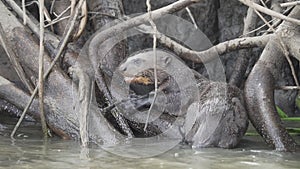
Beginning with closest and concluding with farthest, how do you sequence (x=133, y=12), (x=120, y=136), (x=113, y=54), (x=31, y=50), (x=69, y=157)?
(x=69, y=157), (x=120, y=136), (x=31, y=50), (x=113, y=54), (x=133, y=12)

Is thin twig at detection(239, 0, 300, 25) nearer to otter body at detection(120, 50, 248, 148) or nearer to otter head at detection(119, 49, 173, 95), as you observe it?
otter body at detection(120, 50, 248, 148)

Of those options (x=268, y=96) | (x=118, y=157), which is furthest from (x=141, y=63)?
(x=118, y=157)

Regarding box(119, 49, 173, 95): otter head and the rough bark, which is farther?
box(119, 49, 173, 95): otter head

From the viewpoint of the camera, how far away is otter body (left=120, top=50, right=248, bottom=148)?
139 inches

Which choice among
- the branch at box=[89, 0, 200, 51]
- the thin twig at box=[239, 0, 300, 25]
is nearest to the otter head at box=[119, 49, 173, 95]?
the branch at box=[89, 0, 200, 51]

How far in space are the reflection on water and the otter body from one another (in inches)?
4.2

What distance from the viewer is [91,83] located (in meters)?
3.71

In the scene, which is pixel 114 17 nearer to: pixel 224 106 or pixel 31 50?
pixel 31 50

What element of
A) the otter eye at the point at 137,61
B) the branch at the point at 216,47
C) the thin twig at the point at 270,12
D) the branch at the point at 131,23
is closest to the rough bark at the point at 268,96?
the branch at the point at 216,47

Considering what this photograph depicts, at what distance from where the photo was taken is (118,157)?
2.99 meters

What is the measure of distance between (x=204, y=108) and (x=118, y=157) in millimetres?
821

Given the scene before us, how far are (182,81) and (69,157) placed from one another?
4.21 ft

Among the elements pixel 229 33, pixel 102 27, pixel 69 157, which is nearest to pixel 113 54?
pixel 102 27

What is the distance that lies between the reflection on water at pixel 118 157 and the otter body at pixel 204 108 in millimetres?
106
